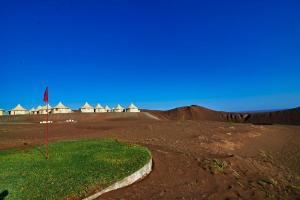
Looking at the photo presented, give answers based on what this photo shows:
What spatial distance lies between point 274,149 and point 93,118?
2768 centimetres

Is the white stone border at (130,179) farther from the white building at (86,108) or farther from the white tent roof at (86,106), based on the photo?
the white tent roof at (86,106)

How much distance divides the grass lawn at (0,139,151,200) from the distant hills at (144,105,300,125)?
38953mm

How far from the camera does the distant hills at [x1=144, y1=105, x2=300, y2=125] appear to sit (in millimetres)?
46612

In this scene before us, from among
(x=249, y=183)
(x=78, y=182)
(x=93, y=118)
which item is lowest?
(x=249, y=183)

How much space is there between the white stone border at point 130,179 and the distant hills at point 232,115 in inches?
1589

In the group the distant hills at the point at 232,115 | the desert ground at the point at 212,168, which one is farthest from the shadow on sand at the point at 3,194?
the distant hills at the point at 232,115

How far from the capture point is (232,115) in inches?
2105

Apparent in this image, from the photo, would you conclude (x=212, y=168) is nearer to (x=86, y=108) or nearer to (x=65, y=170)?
(x=65, y=170)

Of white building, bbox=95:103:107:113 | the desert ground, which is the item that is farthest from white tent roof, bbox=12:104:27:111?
the desert ground

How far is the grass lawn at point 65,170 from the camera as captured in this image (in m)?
8.11

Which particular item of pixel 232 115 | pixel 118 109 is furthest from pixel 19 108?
pixel 232 115

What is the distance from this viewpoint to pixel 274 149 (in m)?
22.5

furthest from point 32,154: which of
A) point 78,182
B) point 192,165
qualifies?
point 192,165

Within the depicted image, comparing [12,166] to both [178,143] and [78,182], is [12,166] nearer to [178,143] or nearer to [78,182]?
[78,182]
